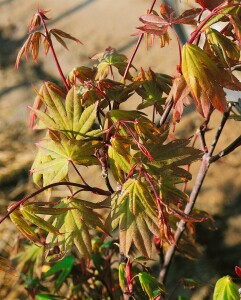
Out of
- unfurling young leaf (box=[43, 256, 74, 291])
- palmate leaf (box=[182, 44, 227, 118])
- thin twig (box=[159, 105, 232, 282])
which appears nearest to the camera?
palmate leaf (box=[182, 44, 227, 118])

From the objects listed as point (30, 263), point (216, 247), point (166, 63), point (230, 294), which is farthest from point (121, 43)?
point (230, 294)

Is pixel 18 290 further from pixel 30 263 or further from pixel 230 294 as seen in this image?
pixel 230 294

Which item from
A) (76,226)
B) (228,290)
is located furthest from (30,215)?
(228,290)

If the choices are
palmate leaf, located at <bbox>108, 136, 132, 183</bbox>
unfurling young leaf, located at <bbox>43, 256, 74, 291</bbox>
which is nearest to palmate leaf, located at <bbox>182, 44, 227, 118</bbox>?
palmate leaf, located at <bbox>108, 136, 132, 183</bbox>

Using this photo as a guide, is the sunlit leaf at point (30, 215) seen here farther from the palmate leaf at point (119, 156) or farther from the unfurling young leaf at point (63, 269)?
the unfurling young leaf at point (63, 269)

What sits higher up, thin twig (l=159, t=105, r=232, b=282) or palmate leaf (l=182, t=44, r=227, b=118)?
palmate leaf (l=182, t=44, r=227, b=118)

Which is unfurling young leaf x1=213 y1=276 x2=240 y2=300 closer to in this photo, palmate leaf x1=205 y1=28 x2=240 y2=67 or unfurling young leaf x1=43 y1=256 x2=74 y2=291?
palmate leaf x1=205 y1=28 x2=240 y2=67

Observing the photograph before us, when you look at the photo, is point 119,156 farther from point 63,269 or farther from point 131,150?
point 63,269
